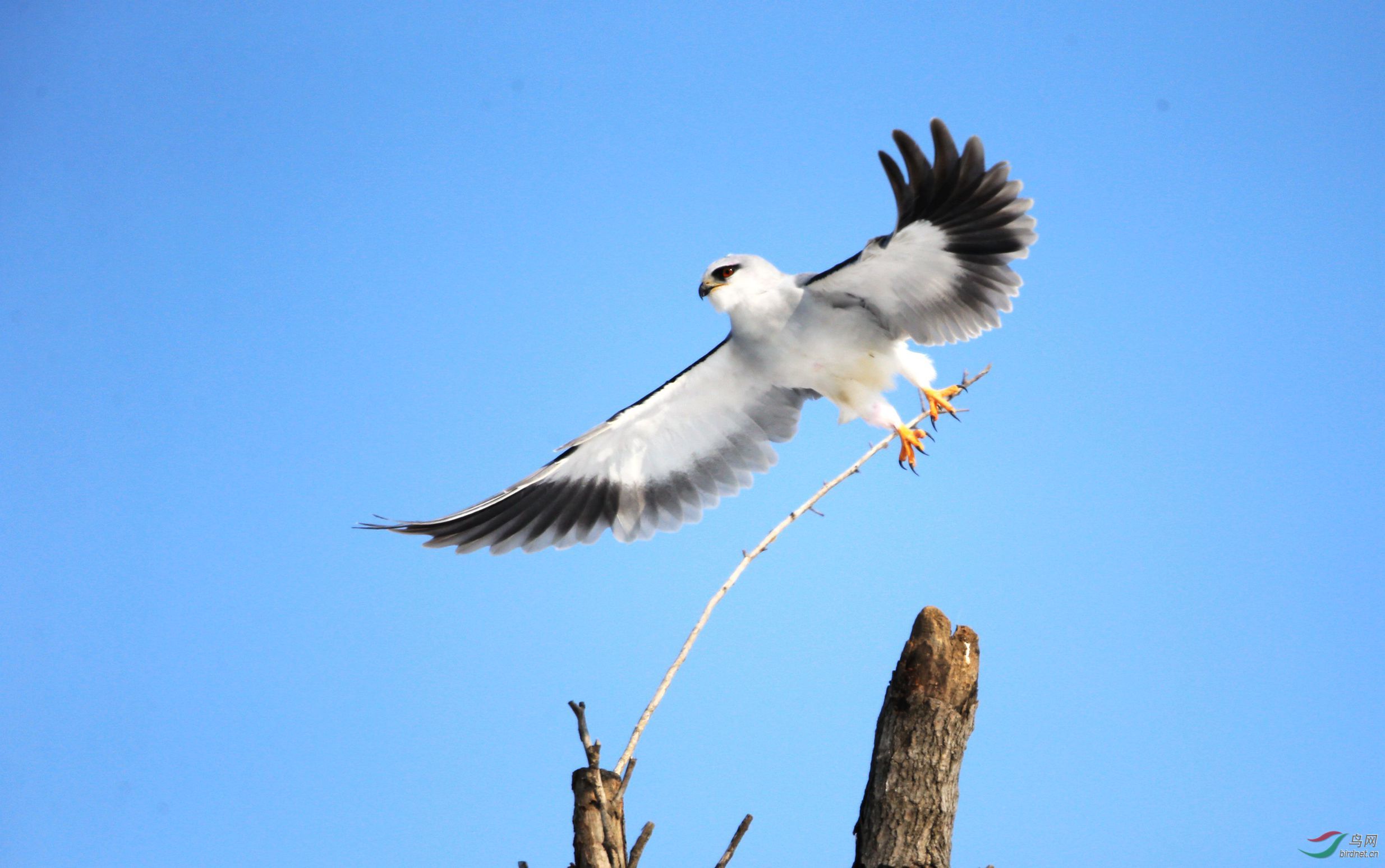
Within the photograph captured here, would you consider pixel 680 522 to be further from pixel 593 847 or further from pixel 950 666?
pixel 593 847

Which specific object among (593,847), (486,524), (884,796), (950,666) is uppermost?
(486,524)

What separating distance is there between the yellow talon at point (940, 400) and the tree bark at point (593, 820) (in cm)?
311

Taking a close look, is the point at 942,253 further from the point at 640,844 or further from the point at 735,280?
the point at 640,844

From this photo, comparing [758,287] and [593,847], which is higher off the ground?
[758,287]

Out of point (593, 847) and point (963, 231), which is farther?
point (963, 231)

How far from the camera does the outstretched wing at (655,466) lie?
274 inches

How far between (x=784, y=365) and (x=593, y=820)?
135 inches

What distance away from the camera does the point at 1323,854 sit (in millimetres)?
5934

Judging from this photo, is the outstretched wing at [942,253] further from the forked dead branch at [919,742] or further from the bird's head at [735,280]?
the forked dead branch at [919,742]

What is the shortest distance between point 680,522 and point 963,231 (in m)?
2.83

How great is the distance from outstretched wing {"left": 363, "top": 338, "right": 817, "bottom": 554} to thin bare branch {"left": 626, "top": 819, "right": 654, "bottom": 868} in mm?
3373

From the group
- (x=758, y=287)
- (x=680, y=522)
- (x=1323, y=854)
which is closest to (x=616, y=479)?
(x=680, y=522)

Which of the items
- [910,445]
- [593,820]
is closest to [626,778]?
[593,820]

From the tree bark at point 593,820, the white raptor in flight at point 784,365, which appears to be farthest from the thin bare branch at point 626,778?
the white raptor in flight at point 784,365
